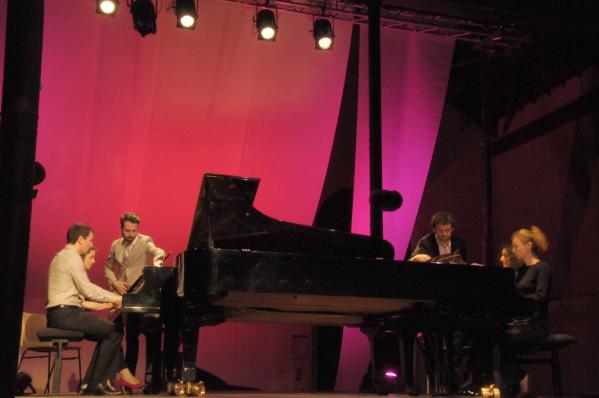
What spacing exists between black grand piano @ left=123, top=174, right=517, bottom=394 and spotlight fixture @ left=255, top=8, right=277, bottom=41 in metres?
3.08

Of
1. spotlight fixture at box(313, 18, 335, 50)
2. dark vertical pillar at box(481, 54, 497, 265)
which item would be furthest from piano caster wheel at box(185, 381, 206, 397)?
dark vertical pillar at box(481, 54, 497, 265)

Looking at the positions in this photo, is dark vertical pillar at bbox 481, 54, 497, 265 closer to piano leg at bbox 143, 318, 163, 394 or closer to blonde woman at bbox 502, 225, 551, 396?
blonde woman at bbox 502, 225, 551, 396

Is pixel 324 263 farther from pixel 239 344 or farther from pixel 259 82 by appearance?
pixel 239 344

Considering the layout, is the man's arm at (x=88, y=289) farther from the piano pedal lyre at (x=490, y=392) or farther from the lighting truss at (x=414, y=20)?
the lighting truss at (x=414, y=20)

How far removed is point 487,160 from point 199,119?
390 cm

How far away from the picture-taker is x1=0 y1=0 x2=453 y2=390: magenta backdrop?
21.3 ft

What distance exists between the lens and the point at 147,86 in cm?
663

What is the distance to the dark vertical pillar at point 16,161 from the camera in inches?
86.7

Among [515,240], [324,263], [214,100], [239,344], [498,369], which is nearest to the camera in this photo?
[324,263]

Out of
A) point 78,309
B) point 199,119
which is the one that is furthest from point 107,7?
point 78,309

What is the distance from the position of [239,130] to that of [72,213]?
175cm

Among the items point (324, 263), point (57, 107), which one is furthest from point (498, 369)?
point (57, 107)

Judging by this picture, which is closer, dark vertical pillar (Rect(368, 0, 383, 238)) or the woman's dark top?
the woman's dark top

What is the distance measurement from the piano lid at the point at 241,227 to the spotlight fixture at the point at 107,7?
302cm
